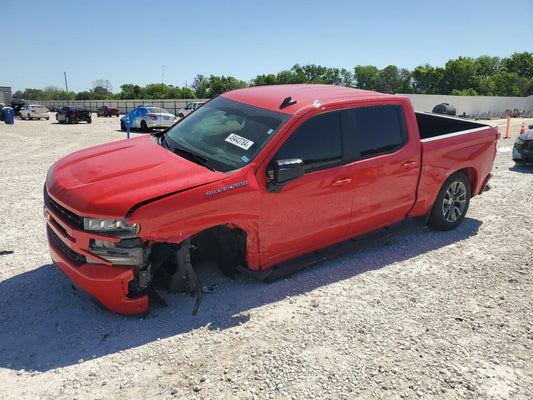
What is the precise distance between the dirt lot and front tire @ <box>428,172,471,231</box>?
565 millimetres

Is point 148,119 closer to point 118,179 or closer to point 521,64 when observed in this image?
point 118,179

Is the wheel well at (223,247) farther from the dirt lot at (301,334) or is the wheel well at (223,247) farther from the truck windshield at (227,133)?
the truck windshield at (227,133)

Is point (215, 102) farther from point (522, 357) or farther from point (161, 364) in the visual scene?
point (522, 357)

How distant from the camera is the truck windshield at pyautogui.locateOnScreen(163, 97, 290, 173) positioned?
3736 mm

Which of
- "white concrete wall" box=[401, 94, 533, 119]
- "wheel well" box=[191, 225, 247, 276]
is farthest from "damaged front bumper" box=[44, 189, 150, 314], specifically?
"white concrete wall" box=[401, 94, 533, 119]

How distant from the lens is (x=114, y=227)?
310 cm

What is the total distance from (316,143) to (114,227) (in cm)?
202

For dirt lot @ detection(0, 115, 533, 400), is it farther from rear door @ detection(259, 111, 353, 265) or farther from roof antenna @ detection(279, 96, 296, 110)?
roof antenna @ detection(279, 96, 296, 110)

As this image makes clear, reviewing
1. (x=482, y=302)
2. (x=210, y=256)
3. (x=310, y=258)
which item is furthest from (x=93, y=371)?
(x=482, y=302)

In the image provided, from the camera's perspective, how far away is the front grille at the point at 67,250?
130 inches

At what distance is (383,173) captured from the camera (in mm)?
4406

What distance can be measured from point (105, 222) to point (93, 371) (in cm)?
107

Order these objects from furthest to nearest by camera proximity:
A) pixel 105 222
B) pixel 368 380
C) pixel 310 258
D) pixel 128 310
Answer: pixel 310 258 < pixel 128 310 < pixel 105 222 < pixel 368 380

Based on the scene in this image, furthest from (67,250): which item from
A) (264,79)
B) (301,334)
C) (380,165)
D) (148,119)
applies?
(264,79)
